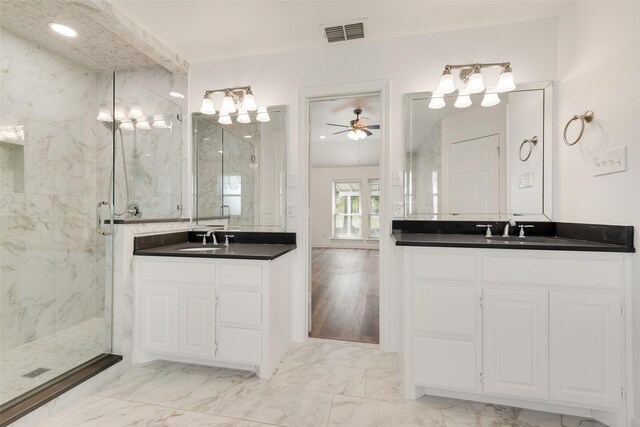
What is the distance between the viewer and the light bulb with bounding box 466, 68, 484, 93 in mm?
2033

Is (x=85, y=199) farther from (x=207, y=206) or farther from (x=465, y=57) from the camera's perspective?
(x=465, y=57)

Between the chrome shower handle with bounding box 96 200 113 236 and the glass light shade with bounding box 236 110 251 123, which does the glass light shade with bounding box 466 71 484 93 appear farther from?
the chrome shower handle with bounding box 96 200 113 236

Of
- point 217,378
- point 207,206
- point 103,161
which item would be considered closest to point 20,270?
point 103,161

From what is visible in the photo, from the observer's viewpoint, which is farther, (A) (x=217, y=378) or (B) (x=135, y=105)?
(B) (x=135, y=105)

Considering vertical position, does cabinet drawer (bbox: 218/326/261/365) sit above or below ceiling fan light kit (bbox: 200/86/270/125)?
below

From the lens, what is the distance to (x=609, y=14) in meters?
1.55

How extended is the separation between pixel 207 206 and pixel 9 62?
69.7 inches

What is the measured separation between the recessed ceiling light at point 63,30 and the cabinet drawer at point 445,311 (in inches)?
117

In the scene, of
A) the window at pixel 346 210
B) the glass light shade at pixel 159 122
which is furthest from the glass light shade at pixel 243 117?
the window at pixel 346 210

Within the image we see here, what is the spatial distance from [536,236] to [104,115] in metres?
3.95

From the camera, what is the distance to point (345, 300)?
11.3 ft

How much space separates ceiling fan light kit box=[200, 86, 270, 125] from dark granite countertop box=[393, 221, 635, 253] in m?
1.53

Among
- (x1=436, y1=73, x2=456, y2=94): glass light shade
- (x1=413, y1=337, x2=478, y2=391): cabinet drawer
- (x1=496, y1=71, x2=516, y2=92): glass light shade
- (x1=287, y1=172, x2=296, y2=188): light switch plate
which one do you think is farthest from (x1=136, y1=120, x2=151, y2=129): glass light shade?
(x1=496, y1=71, x2=516, y2=92): glass light shade

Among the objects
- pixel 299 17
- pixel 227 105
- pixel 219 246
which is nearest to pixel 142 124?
pixel 227 105
